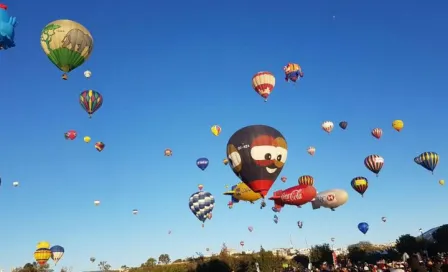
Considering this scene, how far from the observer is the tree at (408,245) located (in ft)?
243

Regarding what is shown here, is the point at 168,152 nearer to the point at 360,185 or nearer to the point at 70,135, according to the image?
the point at 70,135

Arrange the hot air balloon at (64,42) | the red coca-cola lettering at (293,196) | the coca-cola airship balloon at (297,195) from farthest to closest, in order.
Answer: the red coca-cola lettering at (293,196), the coca-cola airship balloon at (297,195), the hot air balloon at (64,42)

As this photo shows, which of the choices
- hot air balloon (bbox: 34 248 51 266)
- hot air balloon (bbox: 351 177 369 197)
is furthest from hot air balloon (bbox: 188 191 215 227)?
hot air balloon (bbox: 34 248 51 266)

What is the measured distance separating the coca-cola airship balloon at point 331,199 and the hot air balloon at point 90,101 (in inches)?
883

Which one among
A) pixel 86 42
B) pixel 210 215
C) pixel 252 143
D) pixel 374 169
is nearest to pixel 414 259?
pixel 252 143

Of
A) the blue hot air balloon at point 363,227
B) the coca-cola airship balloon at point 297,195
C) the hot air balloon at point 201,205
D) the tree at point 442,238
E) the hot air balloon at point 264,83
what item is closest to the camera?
the coca-cola airship balloon at point 297,195

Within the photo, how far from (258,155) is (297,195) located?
879 cm

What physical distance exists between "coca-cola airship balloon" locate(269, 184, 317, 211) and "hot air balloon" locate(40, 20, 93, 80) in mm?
18228

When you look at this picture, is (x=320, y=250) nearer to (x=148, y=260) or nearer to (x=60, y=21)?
(x=60, y=21)

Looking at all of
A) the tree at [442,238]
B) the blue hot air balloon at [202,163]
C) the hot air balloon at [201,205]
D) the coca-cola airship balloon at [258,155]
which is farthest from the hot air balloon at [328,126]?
the tree at [442,238]

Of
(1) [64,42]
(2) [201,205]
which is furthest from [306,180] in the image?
(1) [64,42]

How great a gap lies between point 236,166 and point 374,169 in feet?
84.5

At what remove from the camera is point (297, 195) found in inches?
1276

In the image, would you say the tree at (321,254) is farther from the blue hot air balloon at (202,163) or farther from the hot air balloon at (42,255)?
the hot air balloon at (42,255)
